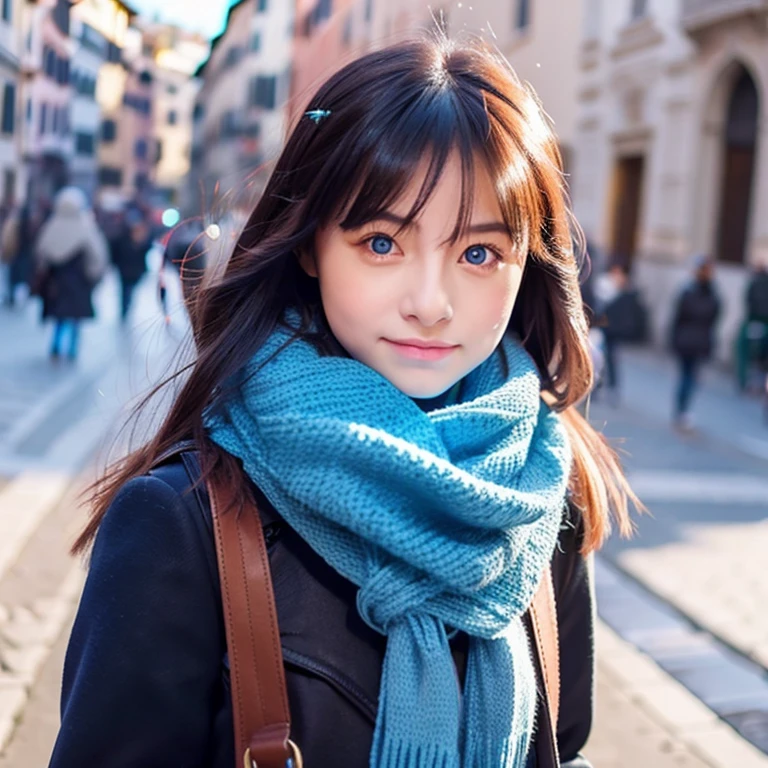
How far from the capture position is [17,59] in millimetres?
10523

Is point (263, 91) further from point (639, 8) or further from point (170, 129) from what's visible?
point (639, 8)

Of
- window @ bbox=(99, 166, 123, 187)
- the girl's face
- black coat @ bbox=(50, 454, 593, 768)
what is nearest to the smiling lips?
the girl's face

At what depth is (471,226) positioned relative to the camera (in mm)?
1378

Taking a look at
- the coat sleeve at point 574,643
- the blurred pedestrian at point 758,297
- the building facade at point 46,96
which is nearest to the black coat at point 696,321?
the blurred pedestrian at point 758,297

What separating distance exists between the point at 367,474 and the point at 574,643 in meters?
0.52

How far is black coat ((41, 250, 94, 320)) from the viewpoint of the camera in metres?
10.6

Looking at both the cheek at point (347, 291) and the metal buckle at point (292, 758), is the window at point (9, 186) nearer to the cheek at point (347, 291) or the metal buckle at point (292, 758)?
the cheek at point (347, 291)

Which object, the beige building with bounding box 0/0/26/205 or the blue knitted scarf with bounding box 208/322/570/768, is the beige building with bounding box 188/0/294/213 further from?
the blue knitted scarf with bounding box 208/322/570/768

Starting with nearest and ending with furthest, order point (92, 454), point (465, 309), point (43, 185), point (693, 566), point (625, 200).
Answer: point (465, 309), point (693, 566), point (92, 454), point (625, 200), point (43, 185)

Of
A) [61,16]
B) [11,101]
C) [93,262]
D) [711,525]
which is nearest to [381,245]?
[711,525]

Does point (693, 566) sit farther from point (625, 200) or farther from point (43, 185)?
point (43, 185)

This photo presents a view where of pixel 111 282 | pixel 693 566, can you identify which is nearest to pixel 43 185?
pixel 111 282

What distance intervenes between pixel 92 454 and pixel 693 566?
3.74 metres

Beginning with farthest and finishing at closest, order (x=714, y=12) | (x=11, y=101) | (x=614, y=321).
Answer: (x=714, y=12), (x=11, y=101), (x=614, y=321)
